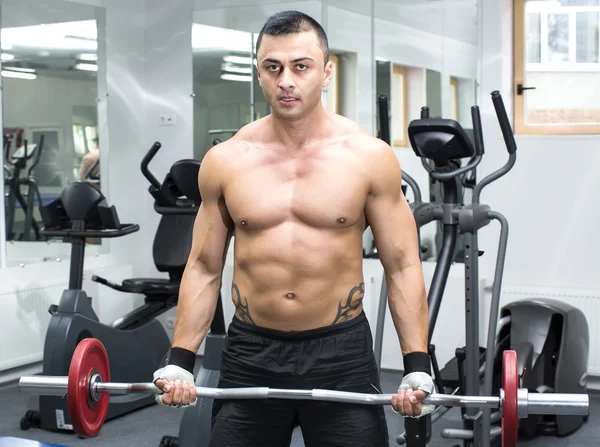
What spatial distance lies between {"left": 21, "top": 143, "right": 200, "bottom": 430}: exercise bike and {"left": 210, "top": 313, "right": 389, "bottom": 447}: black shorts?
2.04 m

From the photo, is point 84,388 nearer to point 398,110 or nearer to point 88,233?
point 88,233

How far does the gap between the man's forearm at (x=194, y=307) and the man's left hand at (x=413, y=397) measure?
1.74 feet

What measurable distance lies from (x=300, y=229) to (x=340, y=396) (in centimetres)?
41

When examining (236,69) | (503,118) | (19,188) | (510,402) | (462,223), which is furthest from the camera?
(236,69)

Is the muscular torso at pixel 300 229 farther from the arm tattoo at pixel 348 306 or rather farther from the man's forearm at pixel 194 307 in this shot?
the man's forearm at pixel 194 307

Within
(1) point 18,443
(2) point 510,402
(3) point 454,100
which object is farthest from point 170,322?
(2) point 510,402

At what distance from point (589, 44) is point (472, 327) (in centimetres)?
216

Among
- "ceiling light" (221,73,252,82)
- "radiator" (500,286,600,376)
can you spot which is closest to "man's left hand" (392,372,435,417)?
"radiator" (500,286,600,376)

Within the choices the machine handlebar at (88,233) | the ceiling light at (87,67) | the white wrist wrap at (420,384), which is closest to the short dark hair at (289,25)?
the white wrist wrap at (420,384)

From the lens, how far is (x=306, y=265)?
2035 mm

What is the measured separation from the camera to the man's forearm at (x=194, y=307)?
2129 mm

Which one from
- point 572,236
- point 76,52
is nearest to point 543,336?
point 572,236

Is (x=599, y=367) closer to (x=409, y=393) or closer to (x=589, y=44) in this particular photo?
(x=589, y=44)

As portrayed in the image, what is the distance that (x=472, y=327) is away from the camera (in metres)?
3.51
